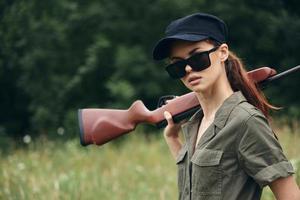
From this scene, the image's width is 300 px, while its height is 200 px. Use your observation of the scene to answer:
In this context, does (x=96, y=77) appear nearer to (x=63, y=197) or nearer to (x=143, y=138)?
(x=143, y=138)

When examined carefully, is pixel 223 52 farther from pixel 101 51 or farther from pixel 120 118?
pixel 101 51

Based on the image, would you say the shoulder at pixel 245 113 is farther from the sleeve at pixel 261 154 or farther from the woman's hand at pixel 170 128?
the woman's hand at pixel 170 128

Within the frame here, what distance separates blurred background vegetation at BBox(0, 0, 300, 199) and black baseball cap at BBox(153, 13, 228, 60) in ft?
32.3

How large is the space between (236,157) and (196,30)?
50 centimetres

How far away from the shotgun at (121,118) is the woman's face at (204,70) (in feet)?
1.35

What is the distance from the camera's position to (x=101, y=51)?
13.5 metres

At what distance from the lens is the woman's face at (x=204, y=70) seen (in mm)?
2373

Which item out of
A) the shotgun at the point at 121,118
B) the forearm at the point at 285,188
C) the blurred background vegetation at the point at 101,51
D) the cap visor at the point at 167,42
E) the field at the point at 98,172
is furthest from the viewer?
the blurred background vegetation at the point at 101,51

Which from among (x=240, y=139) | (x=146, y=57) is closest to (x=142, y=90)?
(x=146, y=57)

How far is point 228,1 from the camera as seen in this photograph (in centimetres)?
1344

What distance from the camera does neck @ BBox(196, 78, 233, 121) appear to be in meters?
2.41

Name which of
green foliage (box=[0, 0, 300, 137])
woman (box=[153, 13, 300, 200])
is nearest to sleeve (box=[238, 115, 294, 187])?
woman (box=[153, 13, 300, 200])

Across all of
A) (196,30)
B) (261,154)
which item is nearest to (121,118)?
(196,30)

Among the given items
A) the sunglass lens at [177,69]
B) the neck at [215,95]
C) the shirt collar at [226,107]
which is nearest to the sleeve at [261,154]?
the shirt collar at [226,107]
